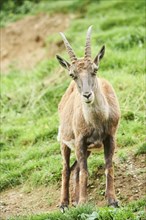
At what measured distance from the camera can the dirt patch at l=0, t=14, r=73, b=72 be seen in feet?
59.7

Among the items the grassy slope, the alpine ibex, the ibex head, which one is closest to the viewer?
the ibex head

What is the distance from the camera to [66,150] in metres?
9.47

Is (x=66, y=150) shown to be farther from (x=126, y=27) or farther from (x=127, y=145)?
(x=126, y=27)

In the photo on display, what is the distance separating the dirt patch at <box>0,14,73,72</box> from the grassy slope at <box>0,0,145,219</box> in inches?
23.9

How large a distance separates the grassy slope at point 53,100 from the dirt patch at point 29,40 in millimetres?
608

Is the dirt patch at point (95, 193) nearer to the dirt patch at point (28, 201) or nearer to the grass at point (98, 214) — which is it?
the dirt patch at point (28, 201)

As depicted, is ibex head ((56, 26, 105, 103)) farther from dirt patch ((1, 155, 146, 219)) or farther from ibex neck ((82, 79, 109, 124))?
dirt patch ((1, 155, 146, 219))

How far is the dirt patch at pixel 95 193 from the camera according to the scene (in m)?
9.41

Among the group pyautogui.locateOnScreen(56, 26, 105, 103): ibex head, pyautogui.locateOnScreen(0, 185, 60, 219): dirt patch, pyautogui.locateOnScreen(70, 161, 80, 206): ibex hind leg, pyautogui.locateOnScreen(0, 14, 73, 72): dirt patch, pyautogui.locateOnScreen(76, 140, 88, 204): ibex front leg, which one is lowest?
pyautogui.locateOnScreen(0, 185, 60, 219): dirt patch

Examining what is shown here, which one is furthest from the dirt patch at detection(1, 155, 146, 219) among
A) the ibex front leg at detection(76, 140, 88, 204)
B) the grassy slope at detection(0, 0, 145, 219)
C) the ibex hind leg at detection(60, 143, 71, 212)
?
the ibex front leg at detection(76, 140, 88, 204)

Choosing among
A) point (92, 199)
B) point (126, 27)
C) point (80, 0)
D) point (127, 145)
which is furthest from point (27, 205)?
point (80, 0)

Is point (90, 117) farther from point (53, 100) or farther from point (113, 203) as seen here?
point (53, 100)

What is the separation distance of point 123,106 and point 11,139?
216 cm

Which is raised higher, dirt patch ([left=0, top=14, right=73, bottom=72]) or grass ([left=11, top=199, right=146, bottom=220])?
dirt patch ([left=0, top=14, right=73, bottom=72])
